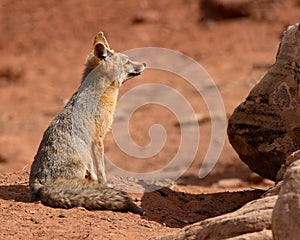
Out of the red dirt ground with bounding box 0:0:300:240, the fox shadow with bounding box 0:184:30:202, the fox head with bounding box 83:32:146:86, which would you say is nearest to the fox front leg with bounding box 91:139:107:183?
the red dirt ground with bounding box 0:0:300:240

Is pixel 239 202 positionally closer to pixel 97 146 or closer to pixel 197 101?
pixel 97 146

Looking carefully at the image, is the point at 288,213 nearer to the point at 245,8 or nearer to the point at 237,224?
the point at 237,224

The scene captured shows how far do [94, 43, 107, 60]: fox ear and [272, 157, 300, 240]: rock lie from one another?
4.49 m

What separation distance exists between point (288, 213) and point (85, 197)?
132 inches

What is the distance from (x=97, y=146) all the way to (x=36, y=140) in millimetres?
7412

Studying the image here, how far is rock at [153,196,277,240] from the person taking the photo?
18.6 feet

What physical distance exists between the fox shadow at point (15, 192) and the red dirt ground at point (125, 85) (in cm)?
1

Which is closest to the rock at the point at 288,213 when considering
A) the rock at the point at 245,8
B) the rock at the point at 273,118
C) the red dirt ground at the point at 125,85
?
the red dirt ground at the point at 125,85

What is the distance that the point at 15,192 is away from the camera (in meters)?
8.85

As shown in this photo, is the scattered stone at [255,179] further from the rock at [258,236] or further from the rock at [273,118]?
the rock at [258,236]

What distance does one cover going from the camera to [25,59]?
2233 centimetres

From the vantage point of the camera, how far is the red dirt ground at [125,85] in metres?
7.88

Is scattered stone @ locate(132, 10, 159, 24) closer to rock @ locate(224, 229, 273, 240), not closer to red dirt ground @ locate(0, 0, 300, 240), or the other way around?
red dirt ground @ locate(0, 0, 300, 240)

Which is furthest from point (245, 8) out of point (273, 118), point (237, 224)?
point (237, 224)
